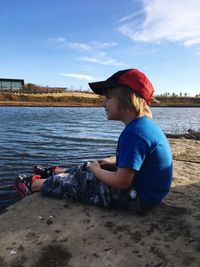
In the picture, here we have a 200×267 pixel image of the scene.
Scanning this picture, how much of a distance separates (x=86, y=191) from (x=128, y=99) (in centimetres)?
130

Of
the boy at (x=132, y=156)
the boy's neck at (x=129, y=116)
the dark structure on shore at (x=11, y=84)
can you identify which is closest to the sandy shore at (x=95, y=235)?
the boy at (x=132, y=156)

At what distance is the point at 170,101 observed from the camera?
379 ft

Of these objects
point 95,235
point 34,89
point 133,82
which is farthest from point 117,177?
point 34,89

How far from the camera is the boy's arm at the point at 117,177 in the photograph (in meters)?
4.07

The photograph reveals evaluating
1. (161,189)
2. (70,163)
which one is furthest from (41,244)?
(70,163)

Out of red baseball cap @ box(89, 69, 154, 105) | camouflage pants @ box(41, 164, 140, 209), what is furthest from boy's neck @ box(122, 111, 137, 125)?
camouflage pants @ box(41, 164, 140, 209)

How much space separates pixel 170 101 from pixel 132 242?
376 ft

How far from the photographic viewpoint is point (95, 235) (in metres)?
3.92

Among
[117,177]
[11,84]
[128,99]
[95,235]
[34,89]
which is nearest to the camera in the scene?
[95,235]

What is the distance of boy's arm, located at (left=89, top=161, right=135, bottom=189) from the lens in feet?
13.4

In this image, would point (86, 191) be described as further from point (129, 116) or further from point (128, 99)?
point (128, 99)

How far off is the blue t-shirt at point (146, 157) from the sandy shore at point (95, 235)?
0.34 m

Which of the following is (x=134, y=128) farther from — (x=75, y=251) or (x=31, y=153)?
(x=31, y=153)

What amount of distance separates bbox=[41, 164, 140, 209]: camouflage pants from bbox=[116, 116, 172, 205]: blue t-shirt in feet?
0.59
